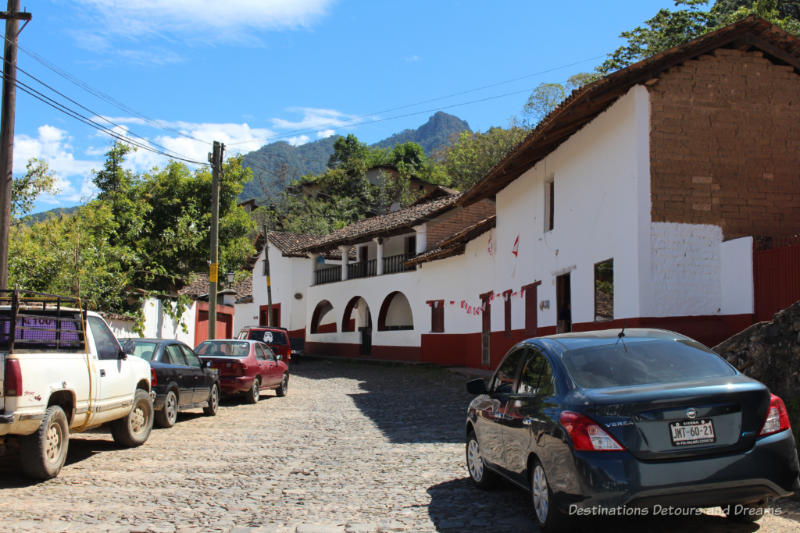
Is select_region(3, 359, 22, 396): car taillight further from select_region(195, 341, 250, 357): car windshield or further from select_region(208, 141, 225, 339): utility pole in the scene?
select_region(208, 141, 225, 339): utility pole

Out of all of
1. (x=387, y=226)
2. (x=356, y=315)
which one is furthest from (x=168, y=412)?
(x=356, y=315)

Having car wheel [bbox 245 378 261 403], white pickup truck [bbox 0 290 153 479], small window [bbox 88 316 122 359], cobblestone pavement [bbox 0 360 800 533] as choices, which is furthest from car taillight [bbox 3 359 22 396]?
car wheel [bbox 245 378 261 403]

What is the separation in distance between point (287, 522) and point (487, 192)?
1871 centimetres

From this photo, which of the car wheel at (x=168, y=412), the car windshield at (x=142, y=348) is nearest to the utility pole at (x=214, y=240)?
the car windshield at (x=142, y=348)

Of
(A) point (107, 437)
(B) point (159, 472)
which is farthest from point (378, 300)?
(B) point (159, 472)

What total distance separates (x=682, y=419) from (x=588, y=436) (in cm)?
66

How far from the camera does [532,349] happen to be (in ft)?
22.0

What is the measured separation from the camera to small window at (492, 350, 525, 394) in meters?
6.94

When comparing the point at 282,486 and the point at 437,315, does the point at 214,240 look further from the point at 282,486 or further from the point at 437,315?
the point at 282,486

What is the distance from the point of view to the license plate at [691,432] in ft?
16.5

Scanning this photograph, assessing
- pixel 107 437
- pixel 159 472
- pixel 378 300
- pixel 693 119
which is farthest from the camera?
pixel 378 300

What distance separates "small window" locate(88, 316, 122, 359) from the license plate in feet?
22.7

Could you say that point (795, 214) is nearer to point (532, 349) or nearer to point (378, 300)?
point (532, 349)

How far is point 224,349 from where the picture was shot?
17.3 m
